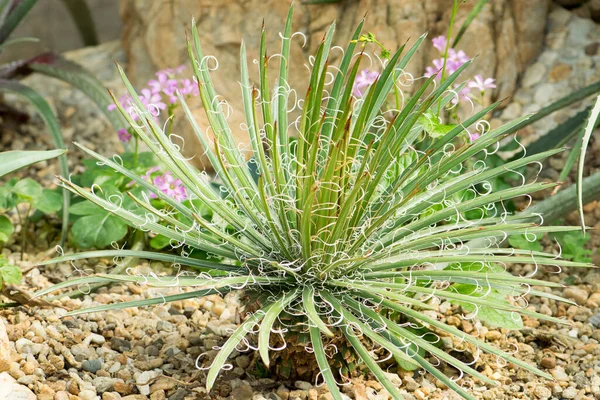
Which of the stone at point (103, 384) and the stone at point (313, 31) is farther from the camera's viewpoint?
the stone at point (313, 31)

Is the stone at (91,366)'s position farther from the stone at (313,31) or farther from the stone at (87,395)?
the stone at (313,31)

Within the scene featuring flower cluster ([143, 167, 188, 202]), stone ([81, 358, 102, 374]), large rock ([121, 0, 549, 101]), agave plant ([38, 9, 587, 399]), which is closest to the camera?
agave plant ([38, 9, 587, 399])

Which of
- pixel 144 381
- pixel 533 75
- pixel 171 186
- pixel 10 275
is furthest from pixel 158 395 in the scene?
pixel 533 75

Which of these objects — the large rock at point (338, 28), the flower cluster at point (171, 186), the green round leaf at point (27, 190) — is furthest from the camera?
the large rock at point (338, 28)

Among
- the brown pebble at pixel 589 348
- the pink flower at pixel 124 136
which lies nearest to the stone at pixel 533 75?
the brown pebble at pixel 589 348

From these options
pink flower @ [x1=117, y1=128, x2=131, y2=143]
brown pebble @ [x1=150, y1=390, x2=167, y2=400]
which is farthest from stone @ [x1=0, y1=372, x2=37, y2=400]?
pink flower @ [x1=117, y1=128, x2=131, y2=143]

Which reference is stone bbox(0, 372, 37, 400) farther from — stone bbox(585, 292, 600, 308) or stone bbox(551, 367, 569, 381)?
stone bbox(585, 292, 600, 308)

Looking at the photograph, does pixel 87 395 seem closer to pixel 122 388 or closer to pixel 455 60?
pixel 122 388
